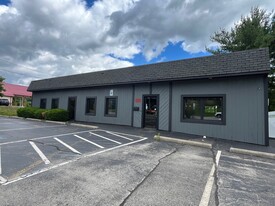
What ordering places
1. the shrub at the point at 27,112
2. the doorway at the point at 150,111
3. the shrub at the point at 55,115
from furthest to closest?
the shrub at the point at 27,112 → the shrub at the point at 55,115 → the doorway at the point at 150,111

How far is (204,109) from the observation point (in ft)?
32.9

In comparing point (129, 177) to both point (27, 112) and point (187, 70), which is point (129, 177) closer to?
point (187, 70)

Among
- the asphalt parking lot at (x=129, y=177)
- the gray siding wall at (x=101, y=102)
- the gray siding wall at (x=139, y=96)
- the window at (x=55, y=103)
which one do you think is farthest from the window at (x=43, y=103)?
the asphalt parking lot at (x=129, y=177)

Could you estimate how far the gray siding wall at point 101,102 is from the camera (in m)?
13.2

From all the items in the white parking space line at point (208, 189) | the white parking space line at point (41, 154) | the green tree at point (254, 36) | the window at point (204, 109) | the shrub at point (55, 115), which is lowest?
the white parking space line at point (208, 189)

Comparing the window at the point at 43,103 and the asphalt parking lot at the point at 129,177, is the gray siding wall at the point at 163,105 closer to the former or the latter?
the asphalt parking lot at the point at 129,177

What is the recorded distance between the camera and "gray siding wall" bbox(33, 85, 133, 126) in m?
13.2

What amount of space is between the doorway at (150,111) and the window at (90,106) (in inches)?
196

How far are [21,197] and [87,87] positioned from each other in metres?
13.2

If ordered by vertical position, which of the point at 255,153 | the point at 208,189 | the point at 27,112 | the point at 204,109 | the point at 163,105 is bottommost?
the point at 208,189

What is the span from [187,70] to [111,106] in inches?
263

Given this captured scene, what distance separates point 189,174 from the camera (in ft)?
14.4

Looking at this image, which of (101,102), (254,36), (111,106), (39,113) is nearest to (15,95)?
(39,113)

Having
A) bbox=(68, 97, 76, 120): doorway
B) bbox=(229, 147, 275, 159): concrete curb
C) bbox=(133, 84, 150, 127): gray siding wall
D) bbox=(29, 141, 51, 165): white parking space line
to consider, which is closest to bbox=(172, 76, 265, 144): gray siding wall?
bbox=(229, 147, 275, 159): concrete curb
